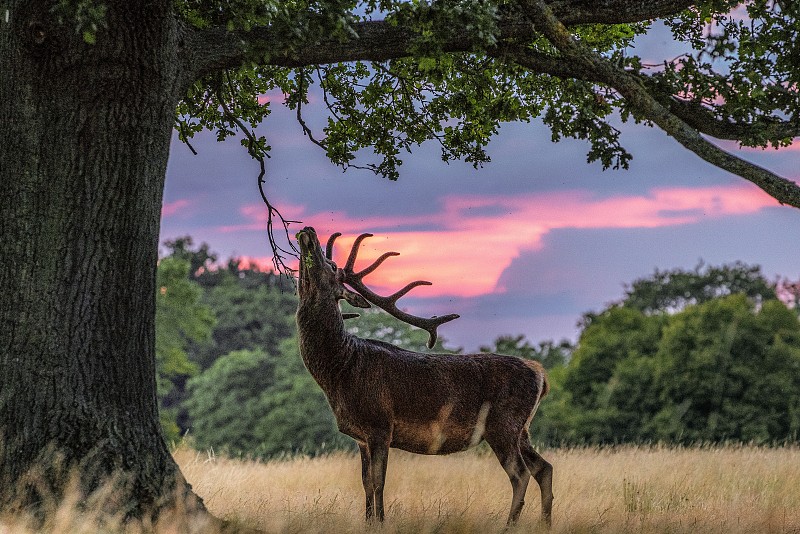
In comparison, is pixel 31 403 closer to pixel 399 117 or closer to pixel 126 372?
pixel 126 372

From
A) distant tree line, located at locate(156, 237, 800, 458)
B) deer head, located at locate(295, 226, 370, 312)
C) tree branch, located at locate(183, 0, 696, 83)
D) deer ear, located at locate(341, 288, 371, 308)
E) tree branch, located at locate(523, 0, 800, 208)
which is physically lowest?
distant tree line, located at locate(156, 237, 800, 458)

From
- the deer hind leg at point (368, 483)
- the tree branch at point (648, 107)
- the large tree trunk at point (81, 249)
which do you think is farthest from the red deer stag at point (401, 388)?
the tree branch at point (648, 107)

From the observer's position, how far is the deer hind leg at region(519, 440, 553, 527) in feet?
32.4

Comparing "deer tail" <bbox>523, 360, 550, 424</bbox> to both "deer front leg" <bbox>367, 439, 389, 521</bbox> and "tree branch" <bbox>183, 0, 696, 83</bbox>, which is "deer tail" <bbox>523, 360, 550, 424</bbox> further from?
"tree branch" <bbox>183, 0, 696, 83</bbox>

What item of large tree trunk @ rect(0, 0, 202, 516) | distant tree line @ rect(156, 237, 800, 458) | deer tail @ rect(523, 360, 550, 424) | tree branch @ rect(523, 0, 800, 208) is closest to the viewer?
large tree trunk @ rect(0, 0, 202, 516)

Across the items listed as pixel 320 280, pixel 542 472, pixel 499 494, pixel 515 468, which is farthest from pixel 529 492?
pixel 320 280

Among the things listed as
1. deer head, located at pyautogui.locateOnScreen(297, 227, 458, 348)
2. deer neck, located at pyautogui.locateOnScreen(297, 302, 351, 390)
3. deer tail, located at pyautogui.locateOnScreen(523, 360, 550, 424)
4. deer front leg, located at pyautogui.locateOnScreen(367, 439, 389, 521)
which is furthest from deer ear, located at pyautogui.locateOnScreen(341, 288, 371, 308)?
deer tail, located at pyautogui.locateOnScreen(523, 360, 550, 424)

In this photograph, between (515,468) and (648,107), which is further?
(515,468)

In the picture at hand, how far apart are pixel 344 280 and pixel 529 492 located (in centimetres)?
392

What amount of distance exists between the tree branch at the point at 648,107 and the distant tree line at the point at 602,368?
10844mm

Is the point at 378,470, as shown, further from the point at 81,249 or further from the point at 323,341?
the point at 81,249

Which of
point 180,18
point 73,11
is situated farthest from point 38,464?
point 180,18

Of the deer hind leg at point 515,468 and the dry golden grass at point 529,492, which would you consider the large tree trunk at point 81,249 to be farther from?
the deer hind leg at point 515,468

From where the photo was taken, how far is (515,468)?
9828 millimetres
